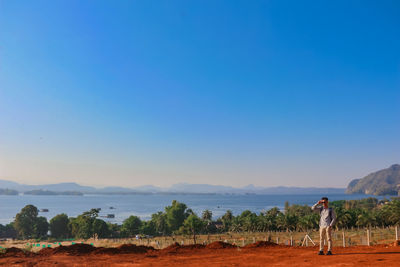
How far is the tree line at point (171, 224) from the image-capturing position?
62.3 m

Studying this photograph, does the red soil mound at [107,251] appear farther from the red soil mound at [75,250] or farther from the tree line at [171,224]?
the tree line at [171,224]

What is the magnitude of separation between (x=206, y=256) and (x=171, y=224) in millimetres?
76401

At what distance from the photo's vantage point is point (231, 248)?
13.8 meters

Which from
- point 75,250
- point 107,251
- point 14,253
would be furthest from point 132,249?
point 14,253

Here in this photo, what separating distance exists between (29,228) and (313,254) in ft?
269

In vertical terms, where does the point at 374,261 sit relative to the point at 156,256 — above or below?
above

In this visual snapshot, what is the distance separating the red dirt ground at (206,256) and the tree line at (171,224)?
161ft

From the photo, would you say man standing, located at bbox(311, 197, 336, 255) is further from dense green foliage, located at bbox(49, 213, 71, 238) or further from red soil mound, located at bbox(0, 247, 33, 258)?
dense green foliage, located at bbox(49, 213, 71, 238)

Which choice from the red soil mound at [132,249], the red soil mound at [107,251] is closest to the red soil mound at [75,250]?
the red soil mound at [107,251]

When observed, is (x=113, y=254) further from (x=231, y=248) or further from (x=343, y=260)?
(x=343, y=260)

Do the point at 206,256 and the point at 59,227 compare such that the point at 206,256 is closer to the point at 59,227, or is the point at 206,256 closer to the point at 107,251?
the point at 107,251

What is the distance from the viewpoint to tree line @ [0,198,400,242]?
62281mm

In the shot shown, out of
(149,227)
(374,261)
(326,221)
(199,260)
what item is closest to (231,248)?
(199,260)

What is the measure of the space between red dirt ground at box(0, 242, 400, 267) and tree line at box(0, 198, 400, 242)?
161 feet
